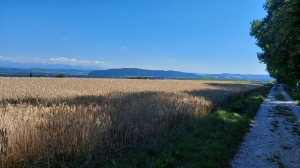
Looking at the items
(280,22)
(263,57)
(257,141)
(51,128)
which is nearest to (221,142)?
(257,141)

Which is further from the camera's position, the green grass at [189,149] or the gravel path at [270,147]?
the gravel path at [270,147]

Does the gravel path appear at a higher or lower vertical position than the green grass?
lower

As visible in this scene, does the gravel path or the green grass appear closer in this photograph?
the green grass

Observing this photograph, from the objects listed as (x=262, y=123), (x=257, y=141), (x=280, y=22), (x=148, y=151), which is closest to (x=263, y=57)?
(x=280, y=22)

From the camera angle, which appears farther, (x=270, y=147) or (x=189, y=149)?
(x=270, y=147)

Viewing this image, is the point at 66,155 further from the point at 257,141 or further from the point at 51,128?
the point at 257,141

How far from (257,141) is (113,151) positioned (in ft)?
19.0

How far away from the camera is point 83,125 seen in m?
5.80

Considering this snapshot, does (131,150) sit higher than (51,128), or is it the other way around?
(51,128)

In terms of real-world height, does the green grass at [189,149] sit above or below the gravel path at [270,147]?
above

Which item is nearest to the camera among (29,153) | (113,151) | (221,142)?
(29,153)

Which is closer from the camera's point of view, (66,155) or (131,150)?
(66,155)

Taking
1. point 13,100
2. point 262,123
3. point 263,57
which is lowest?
point 262,123

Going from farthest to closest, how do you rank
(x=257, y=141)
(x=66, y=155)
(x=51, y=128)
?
(x=257, y=141), (x=51, y=128), (x=66, y=155)
